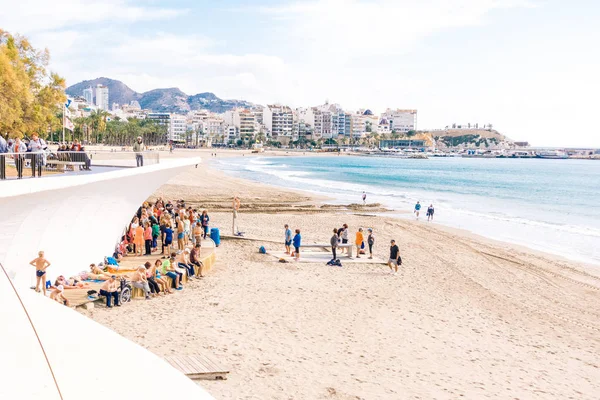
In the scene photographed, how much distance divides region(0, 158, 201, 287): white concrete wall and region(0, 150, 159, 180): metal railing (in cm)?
65

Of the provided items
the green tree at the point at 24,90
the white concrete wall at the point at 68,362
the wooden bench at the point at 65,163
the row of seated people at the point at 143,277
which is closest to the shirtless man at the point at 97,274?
the row of seated people at the point at 143,277

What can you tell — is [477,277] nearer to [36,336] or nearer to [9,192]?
[9,192]

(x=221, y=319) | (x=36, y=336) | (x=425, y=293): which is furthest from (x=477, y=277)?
(x=36, y=336)

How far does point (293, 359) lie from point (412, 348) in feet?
8.55

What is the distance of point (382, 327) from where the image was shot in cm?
1141

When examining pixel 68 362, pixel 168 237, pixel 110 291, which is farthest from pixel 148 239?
pixel 68 362

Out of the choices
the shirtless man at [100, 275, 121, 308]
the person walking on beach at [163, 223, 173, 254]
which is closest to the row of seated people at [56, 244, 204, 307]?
the shirtless man at [100, 275, 121, 308]

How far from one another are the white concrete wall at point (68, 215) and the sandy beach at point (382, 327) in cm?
168

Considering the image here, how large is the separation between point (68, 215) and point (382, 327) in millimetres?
7503

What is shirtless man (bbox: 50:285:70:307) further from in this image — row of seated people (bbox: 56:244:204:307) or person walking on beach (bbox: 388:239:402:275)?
person walking on beach (bbox: 388:239:402:275)

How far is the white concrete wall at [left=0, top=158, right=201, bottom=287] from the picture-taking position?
857 cm

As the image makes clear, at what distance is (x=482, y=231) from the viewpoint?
28391 mm

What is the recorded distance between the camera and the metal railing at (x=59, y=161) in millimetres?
9375

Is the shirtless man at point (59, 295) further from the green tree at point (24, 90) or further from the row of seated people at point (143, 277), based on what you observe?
the green tree at point (24, 90)
